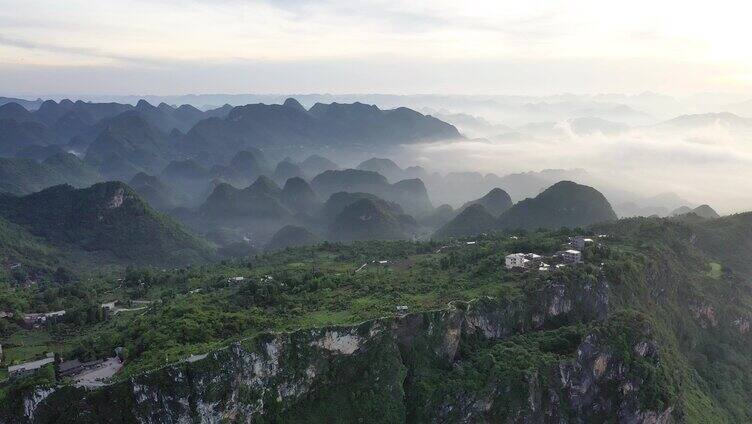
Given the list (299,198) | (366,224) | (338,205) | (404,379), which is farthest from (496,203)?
(404,379)

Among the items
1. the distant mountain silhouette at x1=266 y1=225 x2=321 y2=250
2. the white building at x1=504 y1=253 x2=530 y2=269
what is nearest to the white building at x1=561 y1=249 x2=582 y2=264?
the white building at x1=504 y1=253 x2=530 y2=269

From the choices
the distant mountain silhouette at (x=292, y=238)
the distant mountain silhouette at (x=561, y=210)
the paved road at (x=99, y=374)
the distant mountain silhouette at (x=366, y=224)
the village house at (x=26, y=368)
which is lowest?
the distant mountain silhouette at (x=292, y=238)

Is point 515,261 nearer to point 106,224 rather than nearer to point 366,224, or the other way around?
point 366,224

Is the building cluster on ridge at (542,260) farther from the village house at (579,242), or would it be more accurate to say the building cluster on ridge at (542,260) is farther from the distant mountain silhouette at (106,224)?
the distant mountain silhouette at (106,224)

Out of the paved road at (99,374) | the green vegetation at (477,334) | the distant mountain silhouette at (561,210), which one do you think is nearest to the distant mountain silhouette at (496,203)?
the distant mountain silhouette at (561,210)

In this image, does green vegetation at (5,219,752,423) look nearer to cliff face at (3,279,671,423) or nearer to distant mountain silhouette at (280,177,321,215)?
cliff face at (3,279,671,423)

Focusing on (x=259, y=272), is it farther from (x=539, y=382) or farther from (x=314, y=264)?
(x=539, y=382)

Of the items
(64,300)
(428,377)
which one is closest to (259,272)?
(64,300)
